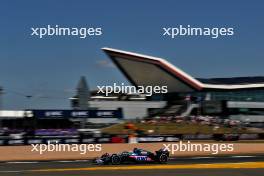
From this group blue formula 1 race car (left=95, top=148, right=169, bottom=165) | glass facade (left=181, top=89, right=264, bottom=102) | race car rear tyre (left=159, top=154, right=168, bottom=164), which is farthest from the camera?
glass facade (left=181, top=89, right=264, bottom=102)

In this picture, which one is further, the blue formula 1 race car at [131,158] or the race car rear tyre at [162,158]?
the race car rear tyre at [162,158]

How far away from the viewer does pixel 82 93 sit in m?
42.2

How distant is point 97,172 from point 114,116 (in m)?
33.0

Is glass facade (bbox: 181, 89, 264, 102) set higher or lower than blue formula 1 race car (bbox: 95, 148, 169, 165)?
higher

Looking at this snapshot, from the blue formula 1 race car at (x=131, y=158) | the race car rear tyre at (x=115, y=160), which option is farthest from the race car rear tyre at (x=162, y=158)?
the race car rear tyre at (x=115, y=160)

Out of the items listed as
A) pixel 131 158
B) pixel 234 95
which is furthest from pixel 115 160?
pixel 234 95

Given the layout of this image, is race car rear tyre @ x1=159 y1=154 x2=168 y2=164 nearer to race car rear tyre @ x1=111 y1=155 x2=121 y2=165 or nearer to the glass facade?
race car rear tyre @ x1=111 y1=155 x2=121 y2=165

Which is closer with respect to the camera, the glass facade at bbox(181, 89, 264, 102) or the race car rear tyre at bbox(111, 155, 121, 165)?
the race car rear tyre at bbox(111, 155, 121, 165)

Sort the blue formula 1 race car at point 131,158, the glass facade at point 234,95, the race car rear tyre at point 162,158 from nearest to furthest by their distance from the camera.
→ the blue formula 1 race car at point 131,158, the race car rear tyre at point 162,158, the glass facade at point 234,95

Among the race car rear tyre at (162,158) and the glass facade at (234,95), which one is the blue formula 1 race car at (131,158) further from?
the glass facade at (234,95)

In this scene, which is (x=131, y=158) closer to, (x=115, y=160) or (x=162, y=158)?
(x=115, y=160)

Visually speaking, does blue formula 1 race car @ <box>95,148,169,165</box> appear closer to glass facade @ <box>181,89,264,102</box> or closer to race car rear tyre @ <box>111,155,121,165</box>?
race car rear tyre @ <box>111,155,121,165</box>

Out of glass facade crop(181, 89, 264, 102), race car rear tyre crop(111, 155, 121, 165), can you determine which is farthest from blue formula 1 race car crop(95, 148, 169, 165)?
glass facade crop(181, 89, 264, 102)

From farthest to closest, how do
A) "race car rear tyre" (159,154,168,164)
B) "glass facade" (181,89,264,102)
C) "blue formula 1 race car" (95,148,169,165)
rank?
"glass facade" (181,89,264,102) < "race car rear tyre" (159,154,168,164) < "blue formula 1 race car" (95,148,169,165)
